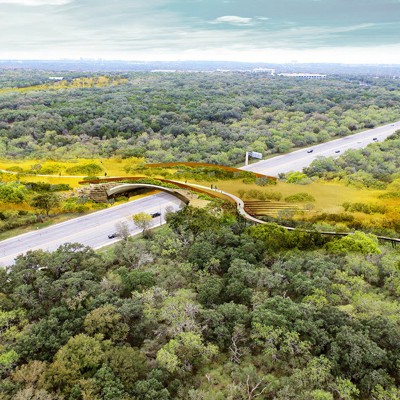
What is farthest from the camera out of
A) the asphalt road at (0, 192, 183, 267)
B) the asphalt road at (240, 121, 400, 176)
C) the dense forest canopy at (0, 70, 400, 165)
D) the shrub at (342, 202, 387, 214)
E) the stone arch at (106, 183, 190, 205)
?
the dense forest canopy at (0, 70, 400, 165)

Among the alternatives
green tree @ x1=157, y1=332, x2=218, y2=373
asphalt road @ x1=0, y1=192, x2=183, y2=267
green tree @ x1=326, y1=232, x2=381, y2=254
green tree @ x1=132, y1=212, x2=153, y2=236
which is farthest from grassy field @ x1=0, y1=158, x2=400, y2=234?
green tree @ x1=157, y1=332, x2=218, y2=373

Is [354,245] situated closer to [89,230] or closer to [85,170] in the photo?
[89,230]

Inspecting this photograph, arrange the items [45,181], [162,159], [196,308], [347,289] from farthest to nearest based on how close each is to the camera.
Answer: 1. [162,159]
2. [45,181]
3. [347,289]
4. [196,308]

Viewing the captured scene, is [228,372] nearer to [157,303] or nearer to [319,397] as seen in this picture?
→ [319,397]

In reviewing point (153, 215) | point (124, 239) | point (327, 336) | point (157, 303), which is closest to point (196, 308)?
point (157, 303)

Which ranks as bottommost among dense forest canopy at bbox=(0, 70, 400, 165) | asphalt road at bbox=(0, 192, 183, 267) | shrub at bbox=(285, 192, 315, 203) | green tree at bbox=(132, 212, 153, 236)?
asphalt road at bbox=(0, 192, 183, 267)

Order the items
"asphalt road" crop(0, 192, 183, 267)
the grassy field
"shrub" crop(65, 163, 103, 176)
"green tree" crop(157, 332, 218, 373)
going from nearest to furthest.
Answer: "green tree" crop(157, 332, 218, 373) → "asphalt road" crop(0, 192, 183, 267) → the grassy field → "shrub" crop(65, 163, 103, 176)

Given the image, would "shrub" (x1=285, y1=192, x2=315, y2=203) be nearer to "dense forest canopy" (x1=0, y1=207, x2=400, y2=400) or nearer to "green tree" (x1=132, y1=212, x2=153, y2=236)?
"dense forest canopy" (x1=0, y1=207, x2=400, y2=400)
